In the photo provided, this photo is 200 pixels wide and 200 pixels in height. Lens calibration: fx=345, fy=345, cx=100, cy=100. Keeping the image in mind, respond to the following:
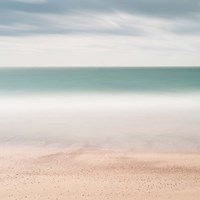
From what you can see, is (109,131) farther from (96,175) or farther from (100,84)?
(100,84)

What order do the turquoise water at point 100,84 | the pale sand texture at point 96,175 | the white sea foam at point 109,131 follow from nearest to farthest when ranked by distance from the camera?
the pale sand texture at point 96,175
the white sea foam at point 109,131
the turquoise water at point 100,84

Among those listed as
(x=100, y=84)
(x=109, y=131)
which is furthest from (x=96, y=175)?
(x=100, y=84)

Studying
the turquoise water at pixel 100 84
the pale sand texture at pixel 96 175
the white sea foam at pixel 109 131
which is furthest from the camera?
the turquoise water at pixel 100 84

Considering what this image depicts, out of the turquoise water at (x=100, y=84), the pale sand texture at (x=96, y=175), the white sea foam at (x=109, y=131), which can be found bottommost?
the turquoise water at (x=100, y=84)

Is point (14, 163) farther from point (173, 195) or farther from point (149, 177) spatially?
point (173, 195)

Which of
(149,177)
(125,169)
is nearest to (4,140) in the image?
(125,169)

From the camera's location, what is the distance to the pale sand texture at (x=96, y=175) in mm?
10078

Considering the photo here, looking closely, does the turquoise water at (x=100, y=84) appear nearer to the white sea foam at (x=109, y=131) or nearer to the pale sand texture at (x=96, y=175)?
the white sea foam at (x=109, y=131)

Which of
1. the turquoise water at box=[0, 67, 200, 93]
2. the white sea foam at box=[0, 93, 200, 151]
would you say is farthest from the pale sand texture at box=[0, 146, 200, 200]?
the turquoise water at box=[0, 67, 200, 93]

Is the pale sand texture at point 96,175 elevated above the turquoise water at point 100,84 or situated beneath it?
elevated above

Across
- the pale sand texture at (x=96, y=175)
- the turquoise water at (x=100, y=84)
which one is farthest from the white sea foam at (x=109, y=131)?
the turquoise water at (x=100, y=84)

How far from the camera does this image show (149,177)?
37.7ft

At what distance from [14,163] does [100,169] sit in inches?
130

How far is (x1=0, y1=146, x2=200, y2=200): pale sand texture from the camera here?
10.1m
